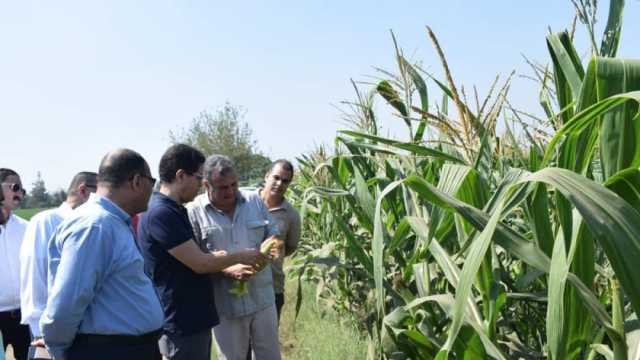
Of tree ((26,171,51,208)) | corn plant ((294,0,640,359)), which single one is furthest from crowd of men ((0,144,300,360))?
tree ((26,171,51,208))

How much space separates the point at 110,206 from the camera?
2.59 meters

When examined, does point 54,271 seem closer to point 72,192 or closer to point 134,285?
point 134,285

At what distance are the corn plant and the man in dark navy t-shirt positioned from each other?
2.64ft

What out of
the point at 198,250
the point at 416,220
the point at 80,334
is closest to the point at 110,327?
the point at 80,334

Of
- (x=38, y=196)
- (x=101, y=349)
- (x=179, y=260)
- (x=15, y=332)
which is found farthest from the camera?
(x=38, y=196)

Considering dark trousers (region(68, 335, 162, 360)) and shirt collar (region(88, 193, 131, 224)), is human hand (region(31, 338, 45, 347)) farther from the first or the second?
shirt collar (region(88, 193, 131, 224))

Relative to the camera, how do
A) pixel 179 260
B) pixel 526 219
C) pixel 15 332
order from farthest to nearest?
pixel 15 332
pixel 179 260
pixel 526 219

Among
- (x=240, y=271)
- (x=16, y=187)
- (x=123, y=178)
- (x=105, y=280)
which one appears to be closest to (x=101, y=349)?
(x=105, y=280)

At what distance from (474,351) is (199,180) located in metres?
1.93

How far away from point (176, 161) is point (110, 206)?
631 millimetres

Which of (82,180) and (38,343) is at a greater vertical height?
(82,180)

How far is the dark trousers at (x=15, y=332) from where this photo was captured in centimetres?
428

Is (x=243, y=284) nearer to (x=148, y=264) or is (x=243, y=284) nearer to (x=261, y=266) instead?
(x=261, y=266)

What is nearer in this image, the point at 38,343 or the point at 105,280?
the point at 105,280
